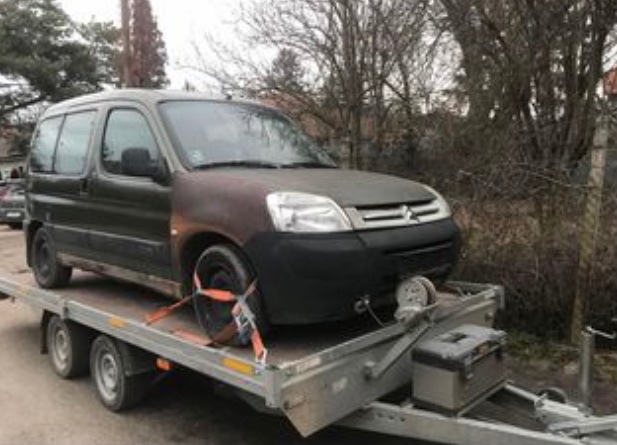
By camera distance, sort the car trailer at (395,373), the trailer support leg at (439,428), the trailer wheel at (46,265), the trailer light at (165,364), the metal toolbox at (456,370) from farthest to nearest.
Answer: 1. the trailer wheel at (46,265)
2. the trailer light at (165,364)
3. the metal toolbox at (456,370)
4. the car trailer at (395,373)
5. the trailer support leg at (439,428)

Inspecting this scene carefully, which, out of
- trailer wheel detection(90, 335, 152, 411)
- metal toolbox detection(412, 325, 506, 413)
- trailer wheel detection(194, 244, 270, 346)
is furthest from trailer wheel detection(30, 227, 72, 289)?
metal toolbox detection(412, 325, 506, 413)

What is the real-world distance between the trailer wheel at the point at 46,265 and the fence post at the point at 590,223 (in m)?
4.68

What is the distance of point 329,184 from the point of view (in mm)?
4812

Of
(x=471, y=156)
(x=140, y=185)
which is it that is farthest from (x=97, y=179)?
(x=471, y=156)

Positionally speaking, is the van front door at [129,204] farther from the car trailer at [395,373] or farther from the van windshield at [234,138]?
the car trailer at [395,373]

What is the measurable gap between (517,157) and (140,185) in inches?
153

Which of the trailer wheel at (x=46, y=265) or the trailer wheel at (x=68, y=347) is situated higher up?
the trailer wheel at (x=46, y=265)

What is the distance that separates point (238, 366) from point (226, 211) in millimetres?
1001

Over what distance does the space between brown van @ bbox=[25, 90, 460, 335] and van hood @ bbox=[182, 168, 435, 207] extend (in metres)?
0.01

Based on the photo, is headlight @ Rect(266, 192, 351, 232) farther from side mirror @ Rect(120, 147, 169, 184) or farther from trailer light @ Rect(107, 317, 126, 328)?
trailer light @ Rect(107, 317, 126, 328)

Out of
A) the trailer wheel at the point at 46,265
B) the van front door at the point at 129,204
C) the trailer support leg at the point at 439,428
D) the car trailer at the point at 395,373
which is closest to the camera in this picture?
the trailer support leg at the point at 439,428

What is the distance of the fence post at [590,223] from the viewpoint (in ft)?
20.1

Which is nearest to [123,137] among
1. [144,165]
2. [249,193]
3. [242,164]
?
[144,165]

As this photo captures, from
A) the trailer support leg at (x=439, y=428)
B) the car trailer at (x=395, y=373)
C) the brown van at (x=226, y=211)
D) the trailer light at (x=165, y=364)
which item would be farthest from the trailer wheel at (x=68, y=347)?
the trailer support leg at (x=439, y=428)
